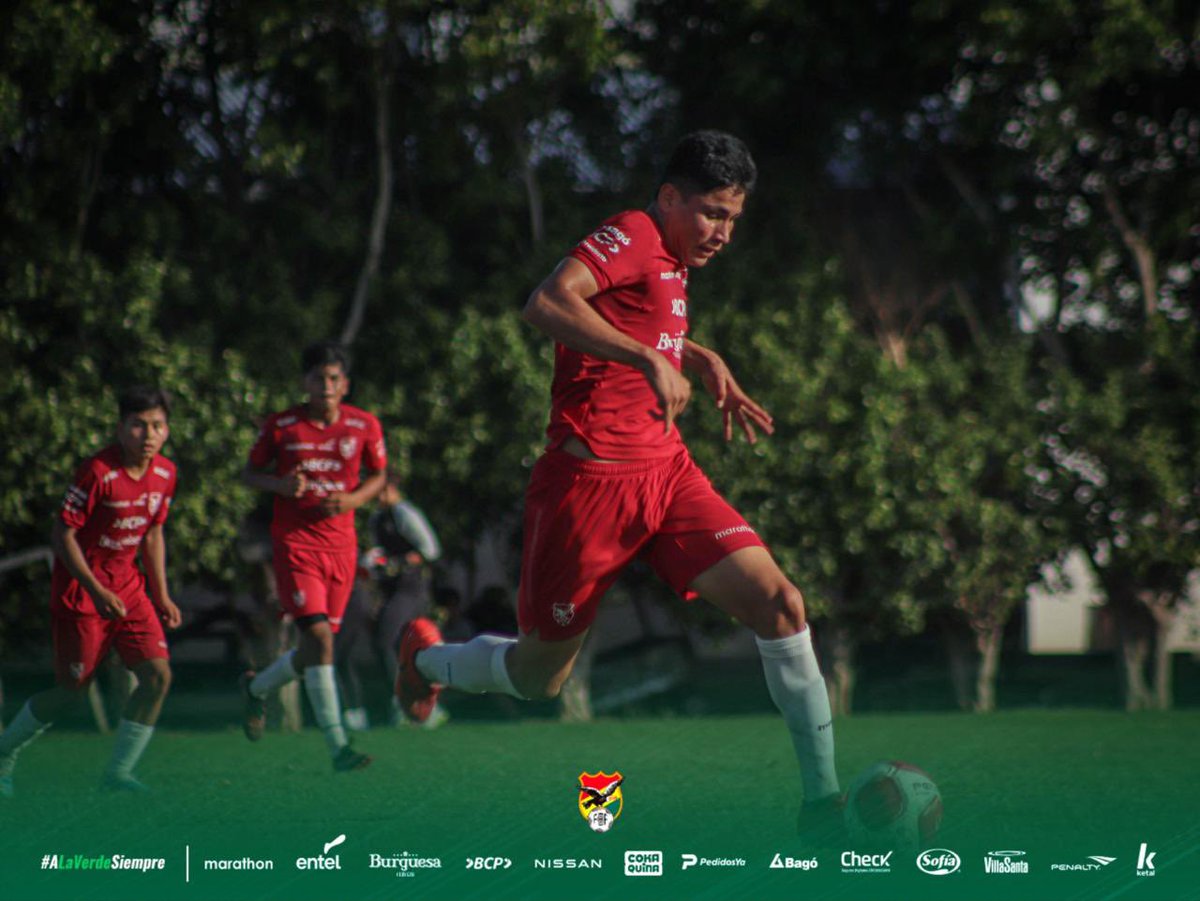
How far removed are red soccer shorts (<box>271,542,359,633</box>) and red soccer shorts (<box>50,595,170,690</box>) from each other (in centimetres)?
80

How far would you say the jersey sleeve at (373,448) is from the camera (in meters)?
7.74

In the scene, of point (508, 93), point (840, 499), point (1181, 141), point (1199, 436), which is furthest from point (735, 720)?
point (1181, 141)

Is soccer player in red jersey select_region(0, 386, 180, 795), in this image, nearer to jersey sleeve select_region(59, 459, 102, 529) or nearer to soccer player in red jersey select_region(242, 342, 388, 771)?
jersey sleeve select_region(59, 459, 102, 529)

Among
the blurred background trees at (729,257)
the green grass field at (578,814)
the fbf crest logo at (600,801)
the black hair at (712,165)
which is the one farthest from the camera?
the blurred background trees at (729,257)

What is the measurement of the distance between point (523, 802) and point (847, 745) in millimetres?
2943

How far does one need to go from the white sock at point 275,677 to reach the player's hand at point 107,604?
1400 mm

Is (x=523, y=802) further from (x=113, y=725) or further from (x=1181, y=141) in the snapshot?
(x=1181, y=141)

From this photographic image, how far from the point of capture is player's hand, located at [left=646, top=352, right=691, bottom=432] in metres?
3.96

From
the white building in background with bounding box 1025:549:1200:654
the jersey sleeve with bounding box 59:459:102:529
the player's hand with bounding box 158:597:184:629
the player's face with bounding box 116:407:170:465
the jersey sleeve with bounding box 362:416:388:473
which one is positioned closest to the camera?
the jersey sleeve with bounding box 59:459:102:529

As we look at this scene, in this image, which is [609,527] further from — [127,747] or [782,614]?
[127,747]

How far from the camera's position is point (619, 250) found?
450 centimetres

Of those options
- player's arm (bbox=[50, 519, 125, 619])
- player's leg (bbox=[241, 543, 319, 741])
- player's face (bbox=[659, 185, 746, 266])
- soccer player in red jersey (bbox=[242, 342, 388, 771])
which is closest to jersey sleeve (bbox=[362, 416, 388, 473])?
soccer player in red jersey (bbox=[242, 342, 388, 771])

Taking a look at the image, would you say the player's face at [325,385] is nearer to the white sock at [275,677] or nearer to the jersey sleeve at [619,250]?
the white sock at [275,677]

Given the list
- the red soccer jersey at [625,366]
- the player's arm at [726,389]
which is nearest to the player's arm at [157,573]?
the red soccer jersey at [625,366]
